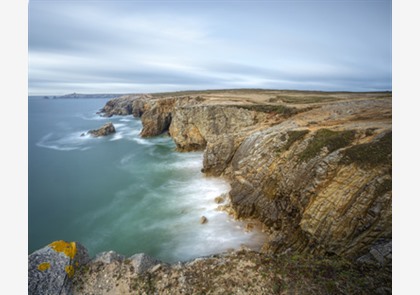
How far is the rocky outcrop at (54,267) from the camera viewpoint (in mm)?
9273

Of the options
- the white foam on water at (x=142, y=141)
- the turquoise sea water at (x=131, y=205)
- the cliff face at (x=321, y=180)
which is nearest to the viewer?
the cliff face at (x=321, y=180)

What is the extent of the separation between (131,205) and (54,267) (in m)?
14.0

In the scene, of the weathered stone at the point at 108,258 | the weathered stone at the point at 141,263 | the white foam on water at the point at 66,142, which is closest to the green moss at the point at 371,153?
the weathered stone at the point at 141,263

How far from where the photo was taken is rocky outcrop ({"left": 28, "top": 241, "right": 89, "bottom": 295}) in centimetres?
927

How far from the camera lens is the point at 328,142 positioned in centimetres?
1742

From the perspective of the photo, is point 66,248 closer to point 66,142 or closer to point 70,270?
point 70,270

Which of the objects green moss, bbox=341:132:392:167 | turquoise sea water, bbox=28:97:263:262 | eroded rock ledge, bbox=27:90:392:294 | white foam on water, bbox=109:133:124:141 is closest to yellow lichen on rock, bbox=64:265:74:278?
eroded rock ledge, bbox=27:90:392:294

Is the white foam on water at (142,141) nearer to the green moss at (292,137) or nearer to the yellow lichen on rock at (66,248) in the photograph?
the green moss at (292,137)

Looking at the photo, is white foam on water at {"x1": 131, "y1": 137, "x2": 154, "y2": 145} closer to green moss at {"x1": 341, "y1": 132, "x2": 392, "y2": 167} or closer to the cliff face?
the cliff face

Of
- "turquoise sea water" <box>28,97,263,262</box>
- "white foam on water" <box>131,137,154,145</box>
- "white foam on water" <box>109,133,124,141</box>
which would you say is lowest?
"turquoise sea water" <box>28,97,263,262</box>

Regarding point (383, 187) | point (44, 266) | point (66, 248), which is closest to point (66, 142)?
point (66, 248)

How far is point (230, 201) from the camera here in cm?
2178

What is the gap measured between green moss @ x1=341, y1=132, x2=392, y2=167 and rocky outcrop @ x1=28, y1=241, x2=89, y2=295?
53.7ft

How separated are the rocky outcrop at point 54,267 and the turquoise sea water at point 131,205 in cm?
677
